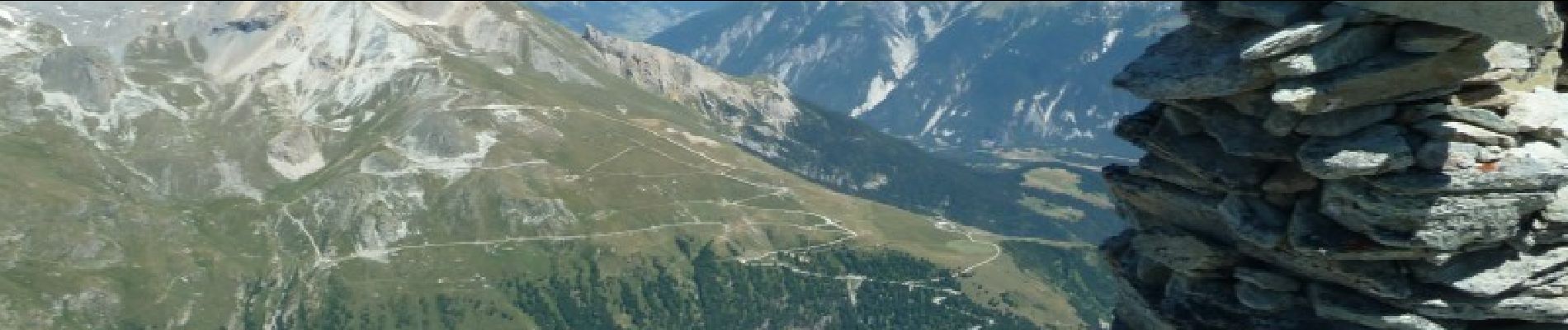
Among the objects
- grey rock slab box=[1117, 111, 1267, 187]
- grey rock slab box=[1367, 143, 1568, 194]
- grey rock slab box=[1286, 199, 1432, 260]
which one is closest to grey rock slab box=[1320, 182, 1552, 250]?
grey rock slab box=[1367, 143, 1568, 194]

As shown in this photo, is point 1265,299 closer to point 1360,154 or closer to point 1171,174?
point 1171,174

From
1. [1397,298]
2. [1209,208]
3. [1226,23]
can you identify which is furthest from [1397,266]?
[1226,23]

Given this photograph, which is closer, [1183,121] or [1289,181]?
[1289,181]

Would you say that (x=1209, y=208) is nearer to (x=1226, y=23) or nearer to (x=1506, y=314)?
(x=1226, y=23)

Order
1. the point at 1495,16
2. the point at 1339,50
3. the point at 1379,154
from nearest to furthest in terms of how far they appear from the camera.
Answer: the point at 1495,16
the point at 1339,50
the point at 1379,154

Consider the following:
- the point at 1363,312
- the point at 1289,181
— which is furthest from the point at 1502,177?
the point at 1363,312

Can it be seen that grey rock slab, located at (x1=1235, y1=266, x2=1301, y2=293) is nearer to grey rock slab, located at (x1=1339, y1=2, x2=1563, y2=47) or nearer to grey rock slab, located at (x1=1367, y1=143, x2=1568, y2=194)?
grey rock slab, located at (x1=1367, y1=143, x2=1568, y2=194)
